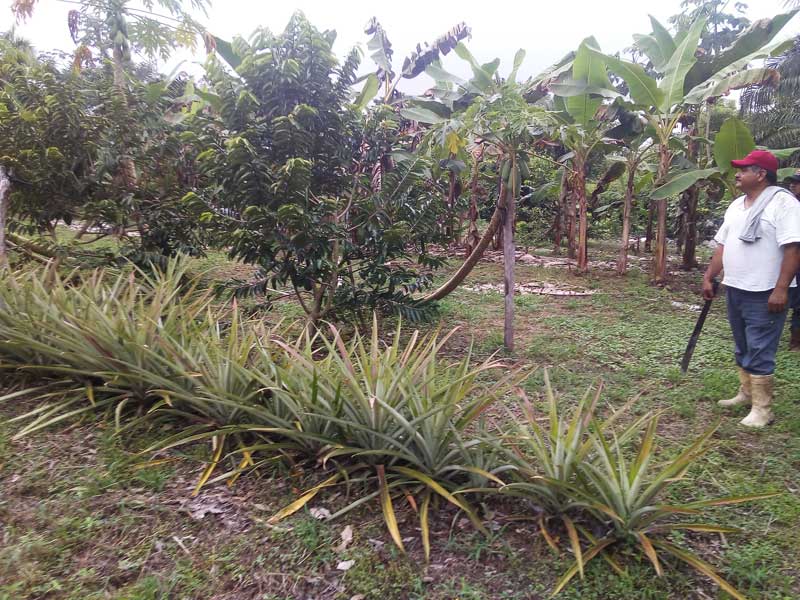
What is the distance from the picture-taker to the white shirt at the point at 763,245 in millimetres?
3293

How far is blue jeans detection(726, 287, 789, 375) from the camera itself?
3451 millimetres

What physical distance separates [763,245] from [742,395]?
1.10 m

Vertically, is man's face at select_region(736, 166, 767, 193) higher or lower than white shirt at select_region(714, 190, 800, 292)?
higher

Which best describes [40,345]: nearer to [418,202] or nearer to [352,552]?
[352,552]

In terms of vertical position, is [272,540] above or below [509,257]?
below

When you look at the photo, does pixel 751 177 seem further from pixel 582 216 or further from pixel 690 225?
pixel 690 225

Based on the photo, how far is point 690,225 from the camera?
30.5 ft

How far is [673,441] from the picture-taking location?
339cm

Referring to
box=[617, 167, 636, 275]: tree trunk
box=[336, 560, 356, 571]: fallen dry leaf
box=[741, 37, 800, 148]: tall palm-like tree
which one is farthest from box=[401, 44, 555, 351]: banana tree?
box=[741, 37, 800, 148]: tall palm-like tree

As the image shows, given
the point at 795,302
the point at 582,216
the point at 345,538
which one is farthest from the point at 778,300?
the point at 582,216

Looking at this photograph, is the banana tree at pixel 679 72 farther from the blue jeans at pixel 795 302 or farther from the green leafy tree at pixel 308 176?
the green leafy tree at pixel 308 176

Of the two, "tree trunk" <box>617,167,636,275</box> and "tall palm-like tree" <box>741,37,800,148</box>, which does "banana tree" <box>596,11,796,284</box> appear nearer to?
"tree trunk" <box>617,167,636,275</box>

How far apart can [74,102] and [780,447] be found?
252 inches

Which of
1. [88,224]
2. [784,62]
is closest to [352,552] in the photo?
[88,224]
